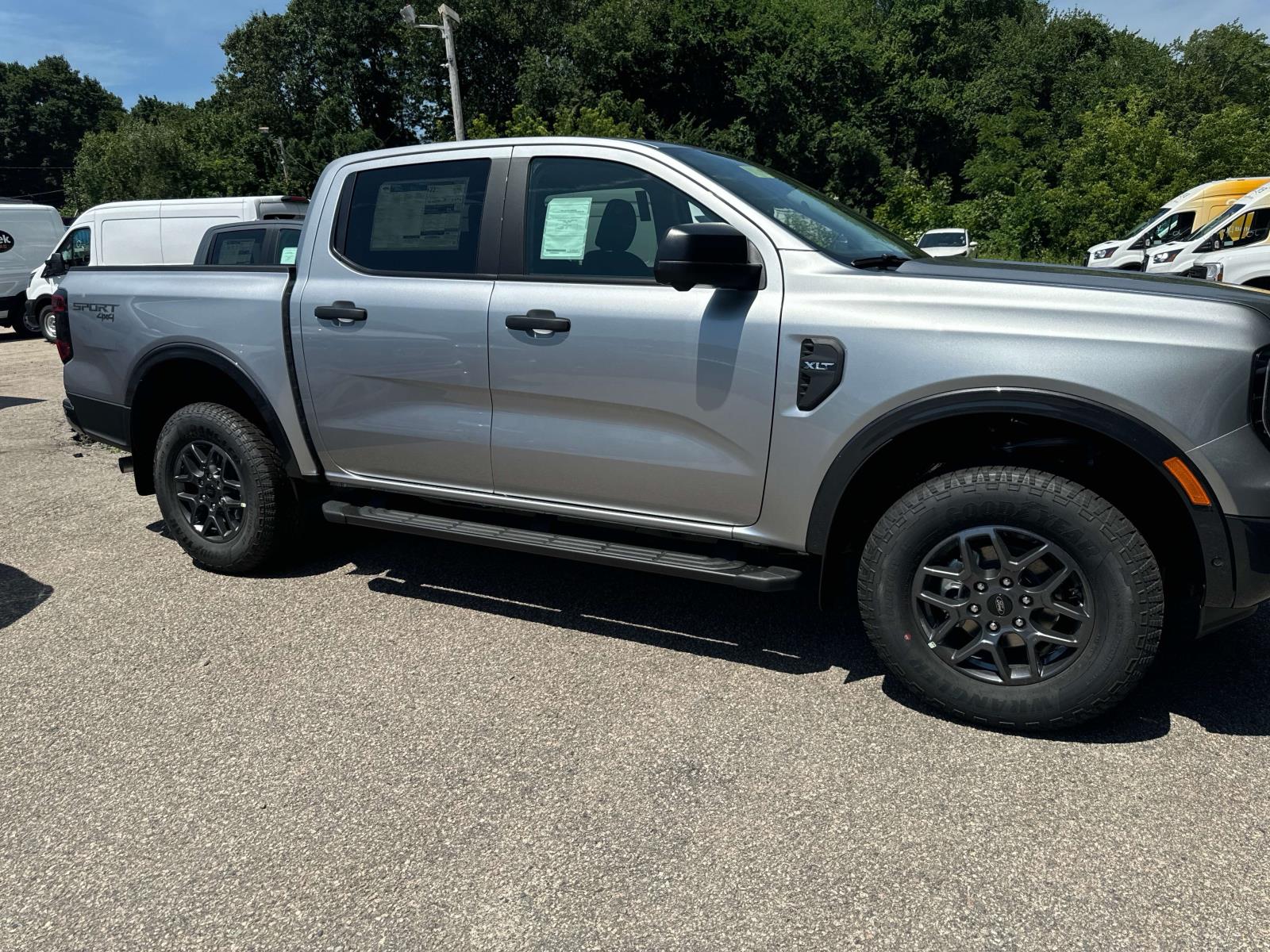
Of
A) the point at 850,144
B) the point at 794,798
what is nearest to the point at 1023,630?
the point at 794,798

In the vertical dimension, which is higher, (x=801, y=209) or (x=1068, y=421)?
(x=801, y=209)

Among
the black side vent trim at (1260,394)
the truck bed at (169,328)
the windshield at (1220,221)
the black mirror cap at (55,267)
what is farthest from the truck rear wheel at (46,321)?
the windshield at (1220,221)

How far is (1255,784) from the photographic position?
8.92 feet

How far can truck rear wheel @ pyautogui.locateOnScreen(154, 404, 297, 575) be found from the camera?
4.35m

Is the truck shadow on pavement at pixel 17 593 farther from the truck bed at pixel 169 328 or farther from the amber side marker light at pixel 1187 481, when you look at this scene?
the amber side marker light at pixel 1187 481

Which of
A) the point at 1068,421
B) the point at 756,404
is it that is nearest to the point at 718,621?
the point at 756,404

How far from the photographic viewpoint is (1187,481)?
2.65 metres

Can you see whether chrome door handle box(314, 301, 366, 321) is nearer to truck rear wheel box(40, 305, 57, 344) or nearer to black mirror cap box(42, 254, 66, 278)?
black mirror cap box(42, 254, 66, 278)

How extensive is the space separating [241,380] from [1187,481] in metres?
3.70

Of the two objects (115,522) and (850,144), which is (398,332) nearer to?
(115,522)

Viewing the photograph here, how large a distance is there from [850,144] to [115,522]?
39.1 metres

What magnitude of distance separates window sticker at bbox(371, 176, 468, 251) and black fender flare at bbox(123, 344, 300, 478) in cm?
86

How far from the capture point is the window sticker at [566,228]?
3586 mm

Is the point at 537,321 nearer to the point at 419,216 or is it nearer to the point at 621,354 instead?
the point at 621,354
